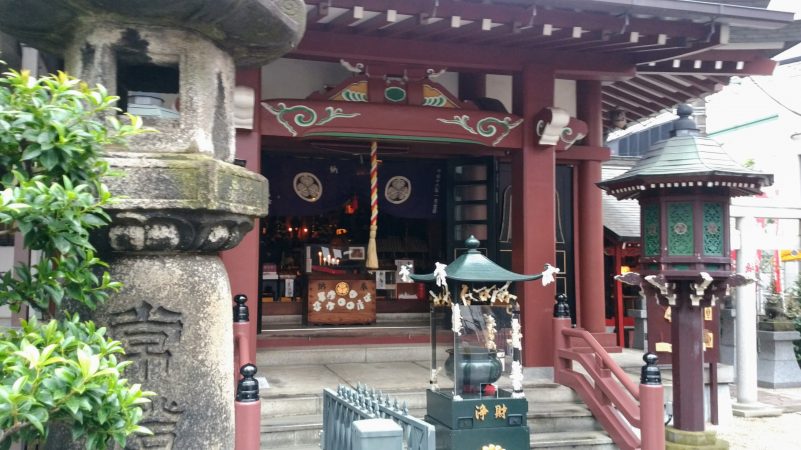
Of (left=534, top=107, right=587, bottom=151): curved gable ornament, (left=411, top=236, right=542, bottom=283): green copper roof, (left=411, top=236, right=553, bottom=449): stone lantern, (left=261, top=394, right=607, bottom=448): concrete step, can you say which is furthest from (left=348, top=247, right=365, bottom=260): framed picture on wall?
(left=411, top=236, right=542, bottom=283): green copper roof

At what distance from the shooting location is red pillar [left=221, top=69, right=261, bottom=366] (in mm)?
7242

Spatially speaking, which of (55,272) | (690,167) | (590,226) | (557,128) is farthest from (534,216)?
(55,272)

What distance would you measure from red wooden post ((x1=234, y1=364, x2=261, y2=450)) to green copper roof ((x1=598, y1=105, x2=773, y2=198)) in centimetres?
432

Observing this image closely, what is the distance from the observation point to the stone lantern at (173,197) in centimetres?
353

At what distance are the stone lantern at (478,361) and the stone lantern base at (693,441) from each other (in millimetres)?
1773

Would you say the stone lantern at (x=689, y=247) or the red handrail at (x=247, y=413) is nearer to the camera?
the red handrail at (x=247, y=413)

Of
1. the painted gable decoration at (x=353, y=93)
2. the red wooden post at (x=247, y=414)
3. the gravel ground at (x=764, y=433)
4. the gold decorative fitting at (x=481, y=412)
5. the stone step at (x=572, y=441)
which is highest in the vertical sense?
the painted gable decoration at (x=353, y=93)

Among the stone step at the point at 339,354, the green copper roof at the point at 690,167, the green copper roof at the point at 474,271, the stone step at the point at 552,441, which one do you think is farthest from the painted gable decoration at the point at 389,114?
the stone step at the point at 552,441

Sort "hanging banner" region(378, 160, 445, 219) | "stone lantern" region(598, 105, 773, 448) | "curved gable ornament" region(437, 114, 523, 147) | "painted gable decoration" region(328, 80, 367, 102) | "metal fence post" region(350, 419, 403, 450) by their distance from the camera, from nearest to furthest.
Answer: "metal fence post" region(350, 419, 403, 450)
"stone lantern" region(598, 105, 773, 448)
"painted gable decoration" region(328, 80, 367, 102)
"curved gable ornament" region(437, 114, 523, 147)
"hanging banner" region(378, 160, 445, 219)

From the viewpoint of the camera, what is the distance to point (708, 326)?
341 inches

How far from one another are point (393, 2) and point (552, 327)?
4.31m

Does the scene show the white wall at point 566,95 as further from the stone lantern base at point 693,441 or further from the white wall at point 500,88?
the stone lantern base at point 693,441

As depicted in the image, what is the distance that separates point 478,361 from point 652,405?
163 cm

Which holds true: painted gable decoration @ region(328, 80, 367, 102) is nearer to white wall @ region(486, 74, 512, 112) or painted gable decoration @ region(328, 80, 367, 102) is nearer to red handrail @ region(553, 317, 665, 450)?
white wall @ region(486, 74, 512, 112)
